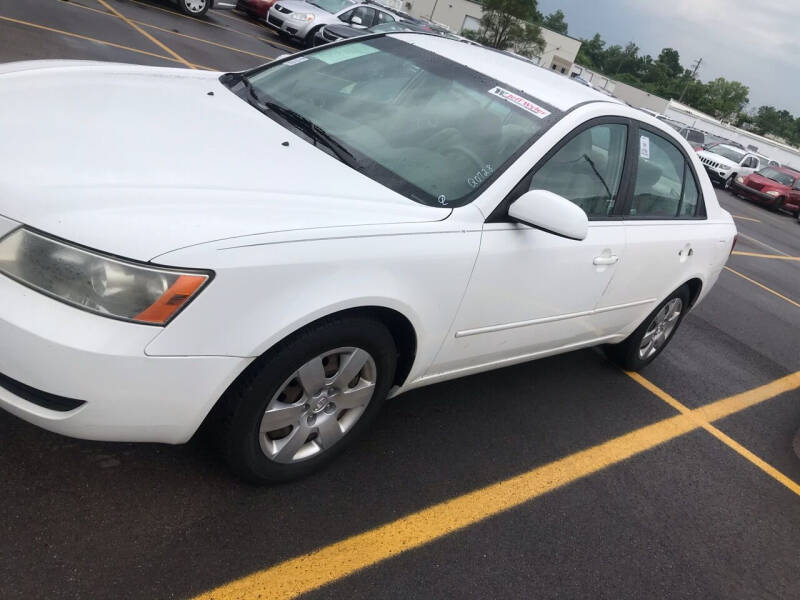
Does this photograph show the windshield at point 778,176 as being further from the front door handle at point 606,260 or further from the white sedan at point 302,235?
the front door handle at point 606,260

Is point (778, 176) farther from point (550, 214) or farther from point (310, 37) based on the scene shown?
point (550, 214)

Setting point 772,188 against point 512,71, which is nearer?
point 512,71

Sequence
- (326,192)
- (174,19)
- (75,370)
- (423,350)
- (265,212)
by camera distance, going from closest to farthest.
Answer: (75,370) < (265,212) < (326,192) < (423,350) < (174,19)

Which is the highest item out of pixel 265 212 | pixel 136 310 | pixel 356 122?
pixel 356 122

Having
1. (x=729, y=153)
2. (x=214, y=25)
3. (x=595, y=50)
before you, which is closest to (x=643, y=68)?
(x=595, y=50)

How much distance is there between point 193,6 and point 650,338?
13.7 meters

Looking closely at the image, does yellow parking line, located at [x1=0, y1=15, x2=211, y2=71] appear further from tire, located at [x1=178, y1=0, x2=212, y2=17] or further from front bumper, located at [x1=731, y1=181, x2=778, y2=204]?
front bumper, located at [x1=731, y1=181, x2=778, y2=204]

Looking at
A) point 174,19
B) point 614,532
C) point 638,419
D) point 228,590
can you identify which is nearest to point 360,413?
point 228,590

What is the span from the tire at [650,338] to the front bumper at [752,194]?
19755 millimetres

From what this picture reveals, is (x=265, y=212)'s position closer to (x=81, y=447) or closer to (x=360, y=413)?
(x=360, y=413)

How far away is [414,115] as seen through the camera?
10.2ft

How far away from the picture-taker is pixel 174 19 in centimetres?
1384

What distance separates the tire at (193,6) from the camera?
1466 centimetres

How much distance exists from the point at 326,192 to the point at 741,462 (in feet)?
10.3
